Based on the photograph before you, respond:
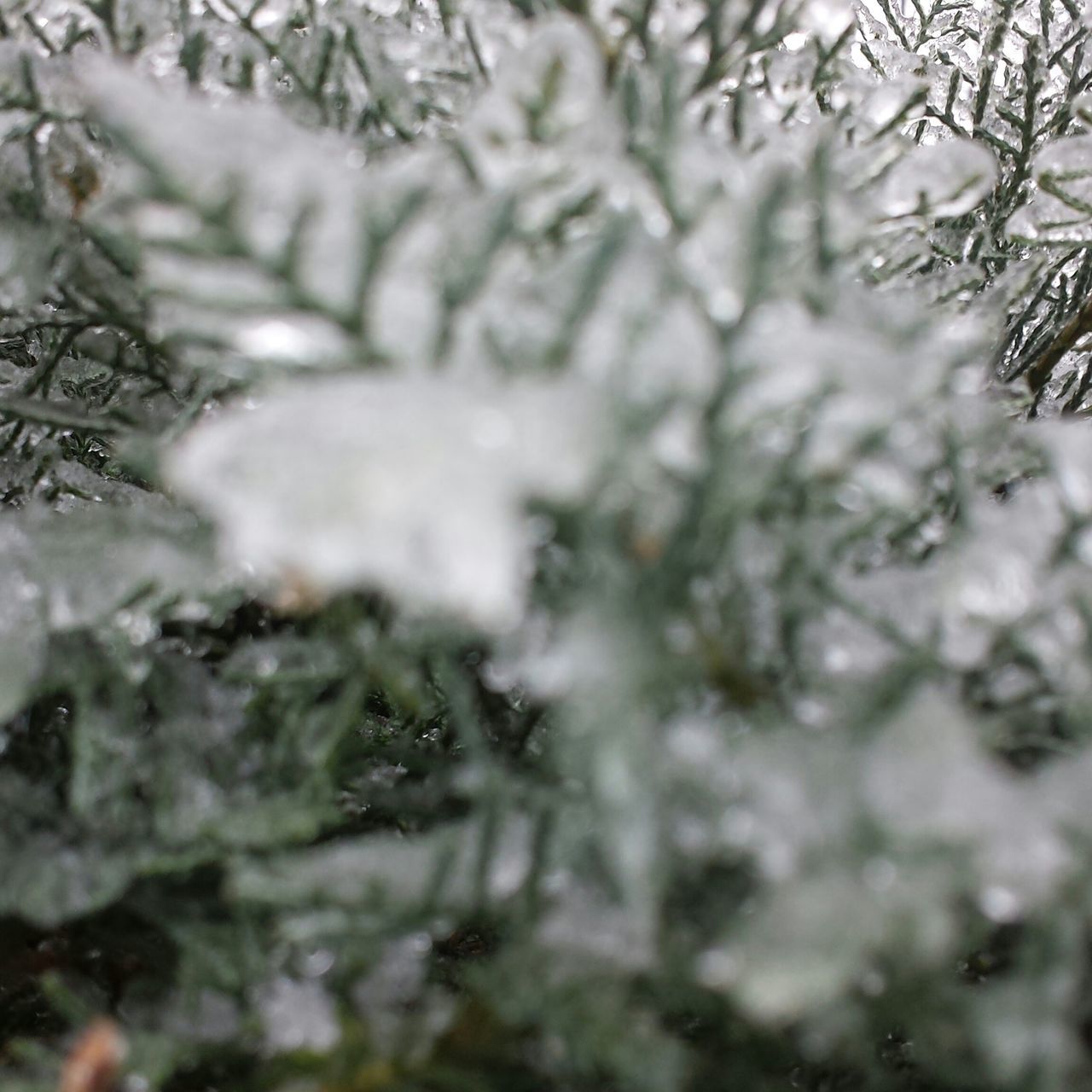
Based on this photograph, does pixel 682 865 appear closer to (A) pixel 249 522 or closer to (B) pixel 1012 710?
(B) pixel 1012 710

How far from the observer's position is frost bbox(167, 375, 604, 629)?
564 millimetres

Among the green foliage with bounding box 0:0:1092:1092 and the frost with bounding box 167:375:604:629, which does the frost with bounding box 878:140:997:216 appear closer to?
the green foliage with bounding box 0:0:1092:1092

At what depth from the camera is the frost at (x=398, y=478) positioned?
56cm

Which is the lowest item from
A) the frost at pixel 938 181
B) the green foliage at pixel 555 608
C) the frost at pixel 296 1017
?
the frost at pixel 296 1017

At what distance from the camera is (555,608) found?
862 mm

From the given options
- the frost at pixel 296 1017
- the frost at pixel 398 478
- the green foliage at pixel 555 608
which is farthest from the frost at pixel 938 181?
the frost at pixel 296 1017

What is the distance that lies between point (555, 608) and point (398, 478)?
0.32 m

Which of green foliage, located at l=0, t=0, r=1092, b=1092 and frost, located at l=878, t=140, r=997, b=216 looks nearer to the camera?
green foliage, located at l=0, t=0, r=1092, b=1092

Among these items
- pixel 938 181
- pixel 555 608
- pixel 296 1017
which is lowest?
pixel 296 1017

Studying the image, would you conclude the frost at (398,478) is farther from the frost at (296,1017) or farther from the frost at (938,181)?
the frost at (938,181)

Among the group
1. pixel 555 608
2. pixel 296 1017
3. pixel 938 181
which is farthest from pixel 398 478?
pixel 938 181

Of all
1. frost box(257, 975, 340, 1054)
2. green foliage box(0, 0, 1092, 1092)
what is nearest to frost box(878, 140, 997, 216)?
green foliage box(0, 0, 1092, 1092)

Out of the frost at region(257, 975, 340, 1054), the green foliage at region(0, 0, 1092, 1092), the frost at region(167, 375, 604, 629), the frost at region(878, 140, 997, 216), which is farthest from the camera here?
the frost at region(878, 140, 997, 216)

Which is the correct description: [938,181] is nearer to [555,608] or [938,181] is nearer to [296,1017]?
[555,608]
